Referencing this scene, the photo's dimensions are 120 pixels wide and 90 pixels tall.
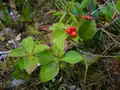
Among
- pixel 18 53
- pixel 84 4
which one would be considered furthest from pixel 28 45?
pixel 84 4

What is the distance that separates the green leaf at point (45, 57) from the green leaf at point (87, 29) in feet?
0.60

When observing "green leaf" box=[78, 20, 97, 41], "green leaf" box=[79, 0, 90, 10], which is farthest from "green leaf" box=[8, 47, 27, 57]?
"green leaf" box=[79, 0, 90, 10]

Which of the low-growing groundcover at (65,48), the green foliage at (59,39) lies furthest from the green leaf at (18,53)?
the green foliage at (59,39)

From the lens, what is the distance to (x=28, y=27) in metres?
1.35

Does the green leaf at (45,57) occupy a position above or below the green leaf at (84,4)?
below

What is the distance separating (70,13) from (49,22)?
0.21m

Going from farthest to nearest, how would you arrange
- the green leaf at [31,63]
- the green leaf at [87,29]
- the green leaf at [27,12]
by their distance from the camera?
1. the green leaf at [27,12]
2. the green leaf at [87,29]
3. the green leaf at [31,63]

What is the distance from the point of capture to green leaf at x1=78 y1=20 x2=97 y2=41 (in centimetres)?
115

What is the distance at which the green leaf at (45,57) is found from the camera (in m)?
1.04

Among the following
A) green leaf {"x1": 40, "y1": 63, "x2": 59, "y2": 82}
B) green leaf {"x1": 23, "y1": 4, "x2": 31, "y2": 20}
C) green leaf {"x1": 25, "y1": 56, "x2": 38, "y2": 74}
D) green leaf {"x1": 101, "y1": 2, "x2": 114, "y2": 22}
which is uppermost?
green leaf {"x1": 23, "y1": 4, "x2": 31, "y2": 20}

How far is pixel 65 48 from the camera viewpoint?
3.59 feet

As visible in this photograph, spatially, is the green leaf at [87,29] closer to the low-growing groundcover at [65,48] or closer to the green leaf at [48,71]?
the low-growing groundcover at [65,48]

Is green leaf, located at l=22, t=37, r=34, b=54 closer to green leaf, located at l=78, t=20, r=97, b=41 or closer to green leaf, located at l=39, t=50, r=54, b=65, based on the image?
green leaf, located at l=39, t=50, r=54, b=65

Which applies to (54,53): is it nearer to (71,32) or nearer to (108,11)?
(71,32)
